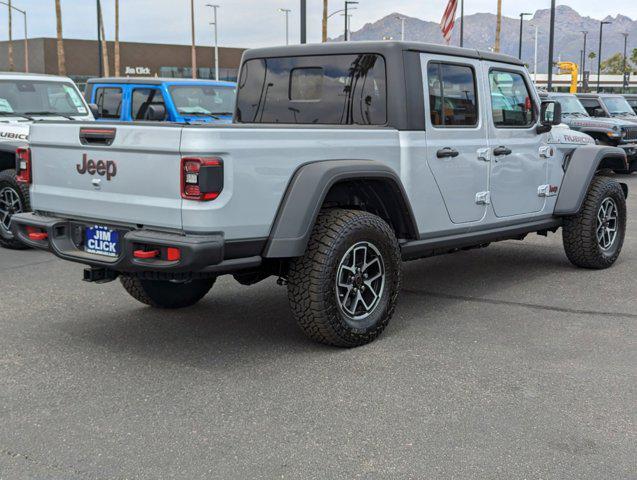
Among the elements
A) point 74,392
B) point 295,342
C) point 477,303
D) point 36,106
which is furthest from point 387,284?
point 36,106

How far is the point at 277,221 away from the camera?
4.61 meters

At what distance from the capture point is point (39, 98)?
1020cm

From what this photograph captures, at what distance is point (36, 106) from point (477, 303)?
646cm

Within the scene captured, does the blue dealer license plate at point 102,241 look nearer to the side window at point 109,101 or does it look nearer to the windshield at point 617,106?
the side window at point 109,101

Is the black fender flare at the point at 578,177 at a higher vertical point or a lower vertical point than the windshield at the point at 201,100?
lower

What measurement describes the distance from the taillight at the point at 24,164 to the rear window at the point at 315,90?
171 cm

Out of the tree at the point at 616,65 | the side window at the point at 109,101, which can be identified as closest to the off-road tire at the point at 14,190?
the side window at the point at 109,101

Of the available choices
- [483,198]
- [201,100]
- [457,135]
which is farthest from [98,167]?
[201,100]

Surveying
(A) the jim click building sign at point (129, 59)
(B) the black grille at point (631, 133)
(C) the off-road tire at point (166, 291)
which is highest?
(A) the jim click building sign at point (129, 59)

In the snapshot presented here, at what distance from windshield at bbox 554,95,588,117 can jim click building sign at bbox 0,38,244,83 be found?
46808 millimetres

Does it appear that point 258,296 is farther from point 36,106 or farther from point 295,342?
point 36,106

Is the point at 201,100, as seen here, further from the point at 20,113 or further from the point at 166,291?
the point at 166,291

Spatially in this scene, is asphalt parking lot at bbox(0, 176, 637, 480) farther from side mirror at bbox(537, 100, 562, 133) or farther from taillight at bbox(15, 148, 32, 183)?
side mirror at bbox(537, 100, 562, 133)

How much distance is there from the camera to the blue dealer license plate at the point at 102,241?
4652 mm
